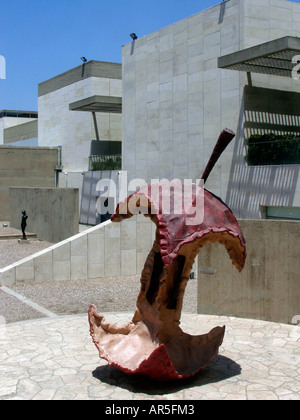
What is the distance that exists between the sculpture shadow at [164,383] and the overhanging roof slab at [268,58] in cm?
1006

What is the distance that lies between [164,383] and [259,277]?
404 cm

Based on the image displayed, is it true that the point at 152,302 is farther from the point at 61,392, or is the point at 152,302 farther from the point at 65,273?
the point at 65,273

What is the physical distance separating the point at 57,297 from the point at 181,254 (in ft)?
21.8

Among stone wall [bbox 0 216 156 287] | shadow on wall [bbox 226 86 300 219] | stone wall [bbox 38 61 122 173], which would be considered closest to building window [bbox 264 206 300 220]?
shadow on wall [bbox 226 86 300 219]

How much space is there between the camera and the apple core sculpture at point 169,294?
6.59 m

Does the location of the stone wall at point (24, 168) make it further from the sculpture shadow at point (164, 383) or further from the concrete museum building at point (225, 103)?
the sculpture shadow at point (164, 383)

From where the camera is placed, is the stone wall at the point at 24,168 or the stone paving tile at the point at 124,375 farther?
the stone wall at the point at 24,168

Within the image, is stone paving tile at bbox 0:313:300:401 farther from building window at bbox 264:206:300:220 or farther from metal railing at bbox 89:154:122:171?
metal railing at bbox 89:154:122:171

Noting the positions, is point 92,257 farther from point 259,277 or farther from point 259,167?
point 259,167

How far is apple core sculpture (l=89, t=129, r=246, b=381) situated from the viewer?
659 cm

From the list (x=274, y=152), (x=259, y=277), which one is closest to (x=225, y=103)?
(x=274, y=152)

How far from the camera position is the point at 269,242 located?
1040cm

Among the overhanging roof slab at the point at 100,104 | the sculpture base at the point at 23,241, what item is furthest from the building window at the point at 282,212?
the overhanging roof slab at the point at 100,104
